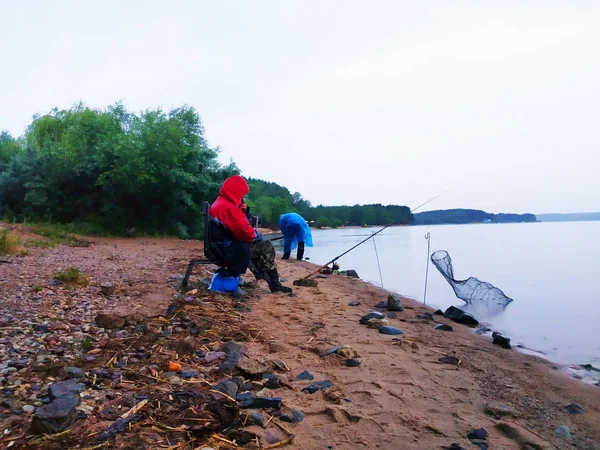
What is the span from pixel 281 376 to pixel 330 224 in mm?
58048

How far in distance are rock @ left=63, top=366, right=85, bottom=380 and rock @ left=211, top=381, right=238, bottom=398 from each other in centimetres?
92

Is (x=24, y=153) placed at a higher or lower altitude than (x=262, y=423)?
higher

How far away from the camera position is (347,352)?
414cm

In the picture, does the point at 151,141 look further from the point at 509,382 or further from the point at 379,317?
the point at 509,382

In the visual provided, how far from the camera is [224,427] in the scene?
2.51 meters

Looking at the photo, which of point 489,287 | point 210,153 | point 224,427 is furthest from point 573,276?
point 210,153

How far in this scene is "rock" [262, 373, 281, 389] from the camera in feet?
10.6

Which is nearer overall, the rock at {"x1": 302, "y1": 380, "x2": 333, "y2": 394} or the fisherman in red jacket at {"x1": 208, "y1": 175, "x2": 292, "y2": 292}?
the rock at {"x1": 302, "y1": 380, "x2": 333, "y2": 394}

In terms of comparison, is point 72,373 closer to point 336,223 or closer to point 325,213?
point 336,223

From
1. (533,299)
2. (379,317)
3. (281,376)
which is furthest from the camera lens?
(533,299)

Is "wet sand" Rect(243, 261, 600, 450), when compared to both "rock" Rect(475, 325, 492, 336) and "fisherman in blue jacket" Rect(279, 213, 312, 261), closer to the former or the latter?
"rock" Rect(475, 325, 492, 336)

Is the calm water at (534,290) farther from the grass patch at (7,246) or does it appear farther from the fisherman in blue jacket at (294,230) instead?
the grass patch at (7,246)

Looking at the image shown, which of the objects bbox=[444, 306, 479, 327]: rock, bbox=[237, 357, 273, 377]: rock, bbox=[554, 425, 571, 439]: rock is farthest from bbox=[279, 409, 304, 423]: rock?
bbox=[444, 306, 479, 327]: rock

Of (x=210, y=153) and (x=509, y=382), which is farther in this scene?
(x=210, y=153)
